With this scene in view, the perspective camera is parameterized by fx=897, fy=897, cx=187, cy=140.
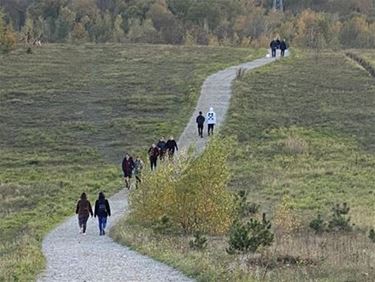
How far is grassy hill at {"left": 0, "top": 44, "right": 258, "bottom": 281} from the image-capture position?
31453mm

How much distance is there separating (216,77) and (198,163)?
3878 cm

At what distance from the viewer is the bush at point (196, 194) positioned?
2453cm

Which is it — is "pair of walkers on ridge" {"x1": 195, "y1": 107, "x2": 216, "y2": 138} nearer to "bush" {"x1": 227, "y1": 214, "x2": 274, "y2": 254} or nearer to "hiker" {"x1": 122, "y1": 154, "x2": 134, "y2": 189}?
"hiker" {"x1": 122, "y1": 154, "x2": 134, "y2": 189}

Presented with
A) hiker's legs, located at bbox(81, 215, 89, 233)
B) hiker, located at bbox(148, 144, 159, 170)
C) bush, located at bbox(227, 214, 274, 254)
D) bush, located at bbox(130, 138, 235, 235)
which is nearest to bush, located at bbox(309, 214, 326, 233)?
bush, located at bbox(130, 138, 235, 235)

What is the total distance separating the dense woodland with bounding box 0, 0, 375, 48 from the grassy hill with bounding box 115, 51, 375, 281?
37768 mm

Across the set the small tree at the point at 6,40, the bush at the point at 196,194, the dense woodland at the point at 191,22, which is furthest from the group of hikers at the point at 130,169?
the dense woodland at the point at 191,22

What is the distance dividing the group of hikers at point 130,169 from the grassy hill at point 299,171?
123 centimetres

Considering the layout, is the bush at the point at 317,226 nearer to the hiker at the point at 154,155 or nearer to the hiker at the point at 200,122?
the hiker at the point at 154,155

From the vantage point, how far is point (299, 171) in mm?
36750

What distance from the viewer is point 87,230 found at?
27250 mm

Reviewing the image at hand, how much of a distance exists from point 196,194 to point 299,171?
12.9 metres

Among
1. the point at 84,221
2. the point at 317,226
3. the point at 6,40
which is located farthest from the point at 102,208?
the point at 6,40

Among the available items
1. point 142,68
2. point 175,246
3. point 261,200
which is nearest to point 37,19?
point 142,68

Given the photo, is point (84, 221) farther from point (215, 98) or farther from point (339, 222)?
point (215, 98)
